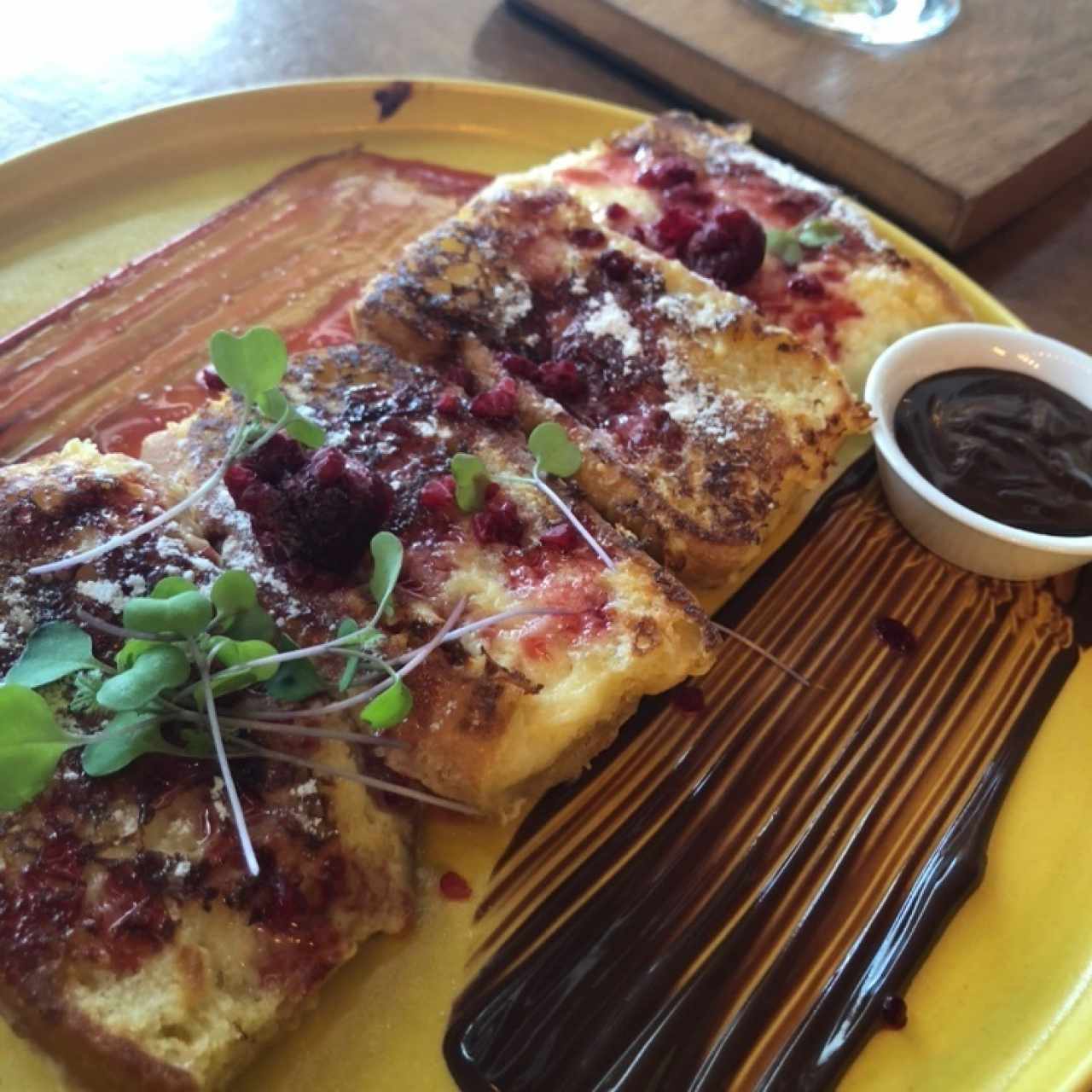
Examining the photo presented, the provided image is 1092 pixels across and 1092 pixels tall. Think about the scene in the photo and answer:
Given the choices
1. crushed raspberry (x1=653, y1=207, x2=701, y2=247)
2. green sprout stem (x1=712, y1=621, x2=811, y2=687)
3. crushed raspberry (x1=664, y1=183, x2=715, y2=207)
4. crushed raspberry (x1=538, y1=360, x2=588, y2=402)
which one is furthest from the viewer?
crushed raspberry (x1=664, y1=183, x2=715, y2=207)

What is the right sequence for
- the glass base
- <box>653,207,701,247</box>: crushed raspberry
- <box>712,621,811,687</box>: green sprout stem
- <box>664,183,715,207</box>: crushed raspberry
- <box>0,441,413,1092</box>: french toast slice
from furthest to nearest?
1. the glass base
2. <box>664,183,715,207</box>: crushed raspberry
3. <box>653,207,701,247</box>: crushed raspberry
4. <box>712,621,811,687</box>: green sprout stem
5. <box>0,441,413,1092</box>: french toast slice

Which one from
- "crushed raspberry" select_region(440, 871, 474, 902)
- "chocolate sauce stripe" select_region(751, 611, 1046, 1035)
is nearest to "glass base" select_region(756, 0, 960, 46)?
"chocolate sauce stripe" select_region(751, 611, 1046, 1035)

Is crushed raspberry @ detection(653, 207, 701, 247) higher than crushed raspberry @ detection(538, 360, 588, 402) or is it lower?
higher

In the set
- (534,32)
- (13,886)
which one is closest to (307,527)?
(13,886)

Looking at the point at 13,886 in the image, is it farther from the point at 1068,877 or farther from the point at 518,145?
the point at 518,145

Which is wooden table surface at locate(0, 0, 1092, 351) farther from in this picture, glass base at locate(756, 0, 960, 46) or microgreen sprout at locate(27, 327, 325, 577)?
microgreen sprout at locate(27, 327, 325, 577)

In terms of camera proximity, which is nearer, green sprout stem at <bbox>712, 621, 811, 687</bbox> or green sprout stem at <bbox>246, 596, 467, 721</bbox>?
green sprout stem at <bbox>246, 596, 467, 721</bbox>

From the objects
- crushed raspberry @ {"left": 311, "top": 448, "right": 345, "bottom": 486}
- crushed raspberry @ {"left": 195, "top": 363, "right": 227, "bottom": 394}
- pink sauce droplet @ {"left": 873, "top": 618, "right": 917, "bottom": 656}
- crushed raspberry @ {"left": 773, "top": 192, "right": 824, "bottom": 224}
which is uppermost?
crushed raspberry @ {"left": 311, "top": 448, "right": 345, "bottom": 486}

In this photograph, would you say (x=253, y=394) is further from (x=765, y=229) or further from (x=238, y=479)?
(x=765, y=229)
